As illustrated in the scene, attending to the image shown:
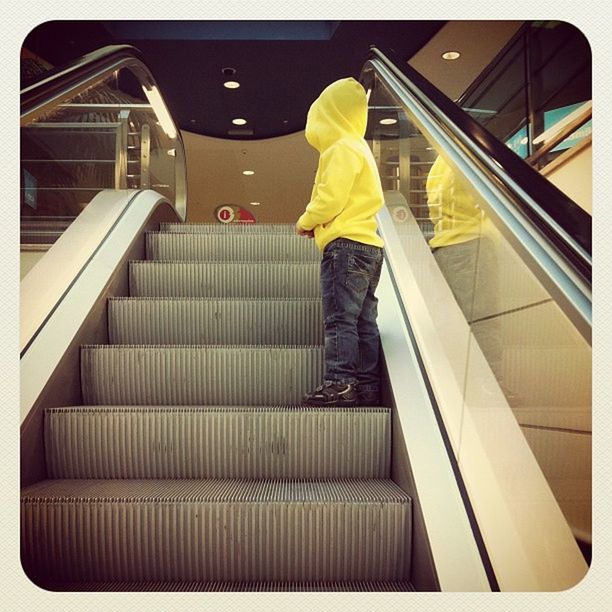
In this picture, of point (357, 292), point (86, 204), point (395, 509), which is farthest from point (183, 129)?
point (395, 509)

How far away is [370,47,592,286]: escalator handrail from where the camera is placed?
108cm

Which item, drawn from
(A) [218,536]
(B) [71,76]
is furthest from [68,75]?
(A) [218,536]

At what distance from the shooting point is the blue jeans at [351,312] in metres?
2.13

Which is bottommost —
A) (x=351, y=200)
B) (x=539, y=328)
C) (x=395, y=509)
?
(x=395, y=509)

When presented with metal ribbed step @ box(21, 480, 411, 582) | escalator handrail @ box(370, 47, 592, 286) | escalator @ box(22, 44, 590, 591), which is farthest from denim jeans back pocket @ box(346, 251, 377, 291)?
metal ribbed step @ box(21, 480, 411, 582)

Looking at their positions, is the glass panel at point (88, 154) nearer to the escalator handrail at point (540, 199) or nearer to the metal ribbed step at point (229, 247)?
the metal ribbed step at point (229, 247)

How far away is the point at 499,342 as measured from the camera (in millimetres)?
1430

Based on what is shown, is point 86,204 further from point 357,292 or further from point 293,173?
point 293,173

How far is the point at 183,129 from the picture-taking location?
502cm

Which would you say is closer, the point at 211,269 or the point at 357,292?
the point at 357,292

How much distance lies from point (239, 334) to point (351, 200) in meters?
0.74

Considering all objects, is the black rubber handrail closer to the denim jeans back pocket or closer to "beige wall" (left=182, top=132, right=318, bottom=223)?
the denim jeans back pocket

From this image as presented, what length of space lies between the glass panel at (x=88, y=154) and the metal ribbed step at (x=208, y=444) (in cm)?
58

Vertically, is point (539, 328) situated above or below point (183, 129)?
below
